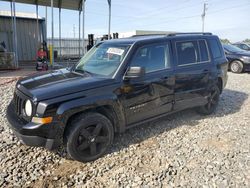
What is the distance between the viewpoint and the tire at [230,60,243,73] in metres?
12.1

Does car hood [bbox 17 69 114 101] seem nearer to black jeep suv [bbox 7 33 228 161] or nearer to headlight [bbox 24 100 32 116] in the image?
black jeep suv [bbox 7 33 228 161]

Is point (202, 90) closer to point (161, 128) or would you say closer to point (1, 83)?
point (161, 128)

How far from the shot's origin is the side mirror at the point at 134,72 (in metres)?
3.38

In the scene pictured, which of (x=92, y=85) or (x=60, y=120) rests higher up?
(x=92, y=85)

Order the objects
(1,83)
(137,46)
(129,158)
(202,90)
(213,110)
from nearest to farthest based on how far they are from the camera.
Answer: (129,158), (137,46), (202,90), (213,110), (1,83)

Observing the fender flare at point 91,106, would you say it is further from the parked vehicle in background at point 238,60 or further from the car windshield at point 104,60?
the parked vehicle in background at point 238,60

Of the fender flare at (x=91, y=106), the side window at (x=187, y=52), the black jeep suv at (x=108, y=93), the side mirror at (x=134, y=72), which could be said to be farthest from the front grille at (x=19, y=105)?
the side window at (x=187, y=52)

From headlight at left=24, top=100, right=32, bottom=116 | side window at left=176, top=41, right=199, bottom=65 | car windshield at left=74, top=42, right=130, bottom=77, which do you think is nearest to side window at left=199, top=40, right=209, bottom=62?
side window at left=176, top=41, right=199, bottom=65

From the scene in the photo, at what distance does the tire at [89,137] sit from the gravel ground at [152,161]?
143 millimetres

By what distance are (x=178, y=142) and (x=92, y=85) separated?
191cm

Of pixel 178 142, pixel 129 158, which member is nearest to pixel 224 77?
pixel 178 142

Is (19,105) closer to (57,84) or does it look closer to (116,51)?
(57,84)

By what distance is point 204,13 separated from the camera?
155 feet

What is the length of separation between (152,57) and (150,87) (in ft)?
1.85
